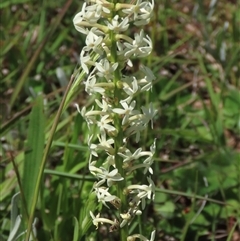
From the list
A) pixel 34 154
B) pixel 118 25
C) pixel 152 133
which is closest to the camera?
pixel 118 25

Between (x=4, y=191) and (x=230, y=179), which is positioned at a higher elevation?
(x=4, y=191)

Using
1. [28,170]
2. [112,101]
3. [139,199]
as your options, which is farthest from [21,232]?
[112,101]

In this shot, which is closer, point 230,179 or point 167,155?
point 230,179

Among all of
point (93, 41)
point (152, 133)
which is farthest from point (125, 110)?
point (152, 133)

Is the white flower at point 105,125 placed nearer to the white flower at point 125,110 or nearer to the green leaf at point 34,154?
the white flower at point 125,110

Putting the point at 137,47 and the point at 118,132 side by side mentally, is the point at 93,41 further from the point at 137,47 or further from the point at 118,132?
the point at 118,132

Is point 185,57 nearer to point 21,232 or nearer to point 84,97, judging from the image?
point 84,97

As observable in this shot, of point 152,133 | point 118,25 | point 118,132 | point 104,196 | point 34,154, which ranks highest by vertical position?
point 118,25

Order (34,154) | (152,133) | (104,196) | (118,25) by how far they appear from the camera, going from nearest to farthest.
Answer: (118,25)
(104,196)
(34,154)
(152,133)

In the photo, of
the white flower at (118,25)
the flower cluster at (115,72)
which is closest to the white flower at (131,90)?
the flower cluster at (115,72)
